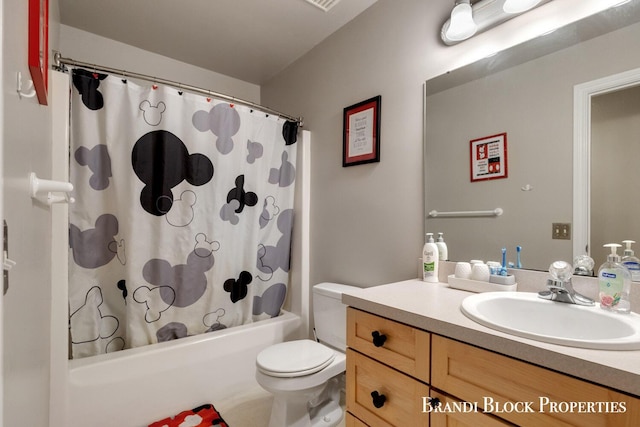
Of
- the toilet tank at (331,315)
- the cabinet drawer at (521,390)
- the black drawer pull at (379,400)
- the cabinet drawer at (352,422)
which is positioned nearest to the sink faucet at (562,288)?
the cabinet drawer at (521,390)

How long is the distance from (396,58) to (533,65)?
2.15 ft

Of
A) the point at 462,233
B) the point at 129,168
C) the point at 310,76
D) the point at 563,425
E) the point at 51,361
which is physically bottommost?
the point at 51,361

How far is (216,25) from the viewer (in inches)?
72.9

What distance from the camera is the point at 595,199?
97 centimetres

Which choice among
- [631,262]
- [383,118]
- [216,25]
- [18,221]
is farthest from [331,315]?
[216,25]

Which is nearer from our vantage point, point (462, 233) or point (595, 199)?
point (595, 199)

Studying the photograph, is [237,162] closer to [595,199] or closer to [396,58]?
[396,58]

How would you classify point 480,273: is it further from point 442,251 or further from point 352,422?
point 352,422

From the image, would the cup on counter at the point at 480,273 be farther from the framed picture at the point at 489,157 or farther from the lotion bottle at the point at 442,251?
the framed picture at the point at 489,157

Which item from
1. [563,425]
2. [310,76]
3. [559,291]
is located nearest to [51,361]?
[563,425]

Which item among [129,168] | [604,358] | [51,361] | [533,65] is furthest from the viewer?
[129,168]

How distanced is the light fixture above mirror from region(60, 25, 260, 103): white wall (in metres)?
1.82

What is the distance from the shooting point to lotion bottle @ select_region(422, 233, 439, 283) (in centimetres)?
131

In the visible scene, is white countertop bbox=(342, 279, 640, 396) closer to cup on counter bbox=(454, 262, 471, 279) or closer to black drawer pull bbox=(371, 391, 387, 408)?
cup on counter bbox=(454, 262, 471, 279)
